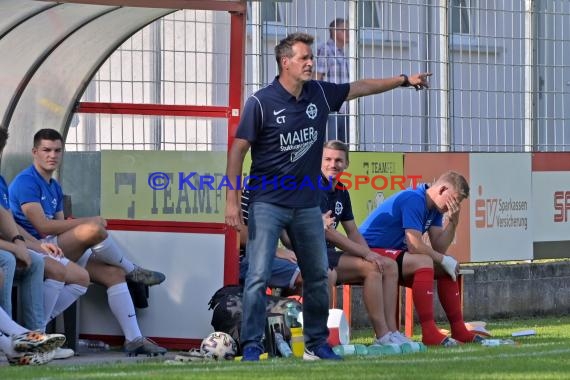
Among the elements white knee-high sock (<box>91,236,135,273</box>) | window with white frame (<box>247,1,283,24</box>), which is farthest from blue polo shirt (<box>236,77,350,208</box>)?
window with white frame (<box>247,1,283,24</box>)

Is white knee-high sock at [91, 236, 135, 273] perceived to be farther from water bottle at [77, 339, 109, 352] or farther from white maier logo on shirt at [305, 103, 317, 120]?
white maier logo on shirt at [305, 103, 317, 120]

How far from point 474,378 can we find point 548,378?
0.41 metres

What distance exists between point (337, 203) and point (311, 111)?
225cm

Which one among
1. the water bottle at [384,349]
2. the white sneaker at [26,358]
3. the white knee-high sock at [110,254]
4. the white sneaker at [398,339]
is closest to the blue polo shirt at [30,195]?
the white knee-high sock at [110,254]

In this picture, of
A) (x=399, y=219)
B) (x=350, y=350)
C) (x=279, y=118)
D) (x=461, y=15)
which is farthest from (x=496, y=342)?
(x=461, y=15)

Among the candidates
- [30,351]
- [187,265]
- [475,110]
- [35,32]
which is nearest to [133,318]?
[187,265]

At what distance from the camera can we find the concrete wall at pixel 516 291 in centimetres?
1545

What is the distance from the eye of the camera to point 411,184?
49.2 feet

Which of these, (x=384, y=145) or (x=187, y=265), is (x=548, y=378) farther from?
(x=384, y=145)

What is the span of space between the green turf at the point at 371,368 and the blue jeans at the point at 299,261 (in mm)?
239

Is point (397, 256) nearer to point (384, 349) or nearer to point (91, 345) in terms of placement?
point (384, 349)

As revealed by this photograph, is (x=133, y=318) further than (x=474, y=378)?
Yes

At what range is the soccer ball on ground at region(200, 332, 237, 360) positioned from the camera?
10500 millimetres

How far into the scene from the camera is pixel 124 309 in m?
11.4
